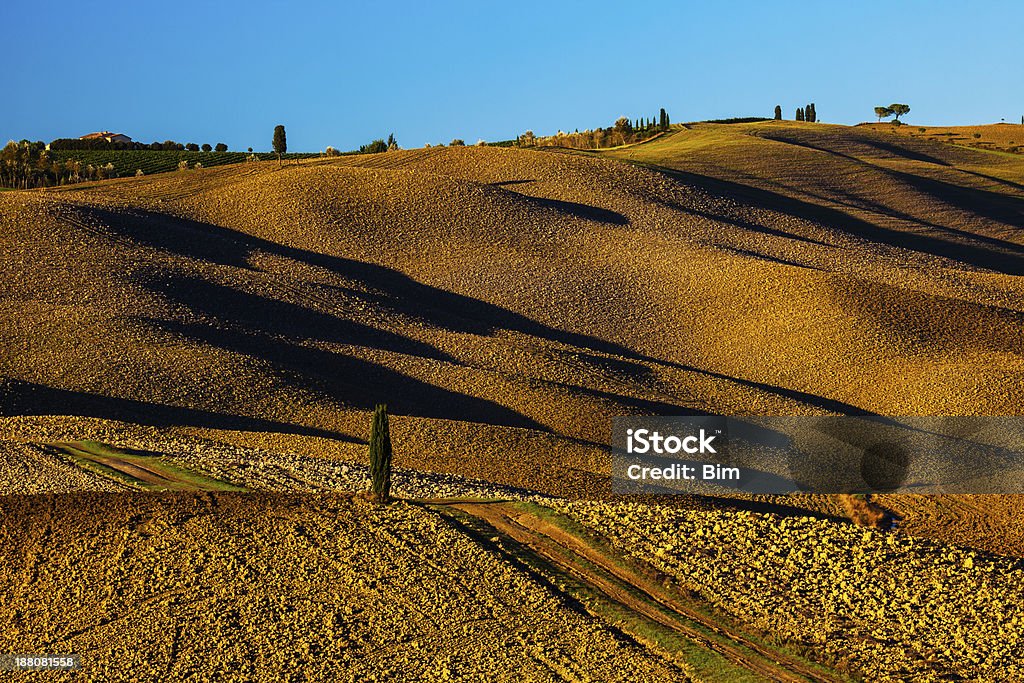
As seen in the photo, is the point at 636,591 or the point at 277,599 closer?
the point at 277,599

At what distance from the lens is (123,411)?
96.0 feet

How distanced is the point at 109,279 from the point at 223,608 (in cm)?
2516

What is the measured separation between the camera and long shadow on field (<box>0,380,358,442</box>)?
1134 inches

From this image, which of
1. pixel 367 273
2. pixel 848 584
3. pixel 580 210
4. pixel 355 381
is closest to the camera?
pixel 848 584

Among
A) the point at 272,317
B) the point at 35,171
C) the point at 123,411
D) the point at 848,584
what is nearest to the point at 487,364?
the point at 272,317

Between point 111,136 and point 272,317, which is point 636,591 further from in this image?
point 111,136

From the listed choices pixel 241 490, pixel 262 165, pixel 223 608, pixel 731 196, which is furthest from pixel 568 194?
pixel 223 608

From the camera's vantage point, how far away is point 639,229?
53969mm

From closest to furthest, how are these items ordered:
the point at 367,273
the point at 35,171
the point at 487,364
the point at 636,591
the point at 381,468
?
the point at 636,591 → the point at 381,468 → the point at 487,364 → the point at 367,273 → the point at 35,171

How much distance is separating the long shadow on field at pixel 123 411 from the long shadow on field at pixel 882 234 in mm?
34651

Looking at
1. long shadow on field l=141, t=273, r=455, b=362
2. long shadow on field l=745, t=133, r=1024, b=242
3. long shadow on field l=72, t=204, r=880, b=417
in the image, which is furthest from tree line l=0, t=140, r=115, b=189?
long shadow on field l=745, t=133, r=1024, b=242

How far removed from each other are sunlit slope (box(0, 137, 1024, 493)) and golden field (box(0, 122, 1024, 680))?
154 millimetres

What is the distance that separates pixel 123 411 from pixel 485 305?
17.6 metres

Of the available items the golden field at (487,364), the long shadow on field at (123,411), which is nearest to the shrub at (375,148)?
the golden field at (487,364)
